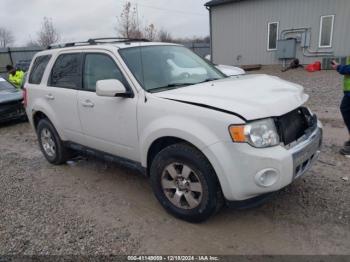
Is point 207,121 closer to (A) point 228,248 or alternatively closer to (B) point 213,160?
(B) point 213,160

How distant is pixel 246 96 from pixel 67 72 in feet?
9.16

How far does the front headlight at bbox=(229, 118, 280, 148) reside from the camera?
108 inches

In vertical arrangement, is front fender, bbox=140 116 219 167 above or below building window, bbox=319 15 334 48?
below

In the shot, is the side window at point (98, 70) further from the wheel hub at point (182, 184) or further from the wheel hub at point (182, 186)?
the wheel hub at point (182, 184)

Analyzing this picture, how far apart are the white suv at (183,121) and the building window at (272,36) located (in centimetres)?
1460

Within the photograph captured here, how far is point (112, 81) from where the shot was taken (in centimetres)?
348

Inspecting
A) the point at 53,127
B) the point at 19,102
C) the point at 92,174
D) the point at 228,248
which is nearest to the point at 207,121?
the point at 228,248

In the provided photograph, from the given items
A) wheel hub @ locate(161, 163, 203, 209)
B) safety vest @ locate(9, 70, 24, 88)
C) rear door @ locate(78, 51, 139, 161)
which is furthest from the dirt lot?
safety vest @ locate(9, 70, 24, 88)

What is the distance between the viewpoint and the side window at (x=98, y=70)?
385cm

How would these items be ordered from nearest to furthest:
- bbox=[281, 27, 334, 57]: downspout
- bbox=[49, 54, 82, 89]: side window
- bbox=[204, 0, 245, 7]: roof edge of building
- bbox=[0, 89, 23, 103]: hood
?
bbox=[49, 54, 82, 89]: side window
bbox=[0, 89, 23, 103]: hood
bbox=[281, 27, 334, 57]: downspout
bbox=[204, 0, 245, 7]: roof edge of building

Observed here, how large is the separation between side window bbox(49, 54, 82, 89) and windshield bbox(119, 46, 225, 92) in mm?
915

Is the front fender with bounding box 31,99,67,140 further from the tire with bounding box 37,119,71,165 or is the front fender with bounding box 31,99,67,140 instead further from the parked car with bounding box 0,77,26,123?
the parked car with bounding box 0,77,26,123

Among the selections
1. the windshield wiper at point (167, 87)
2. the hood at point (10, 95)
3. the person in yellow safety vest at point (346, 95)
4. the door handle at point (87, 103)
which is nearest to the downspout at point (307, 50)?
the person in yellow safety vest at point (346, 95)

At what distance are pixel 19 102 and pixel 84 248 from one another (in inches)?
293
